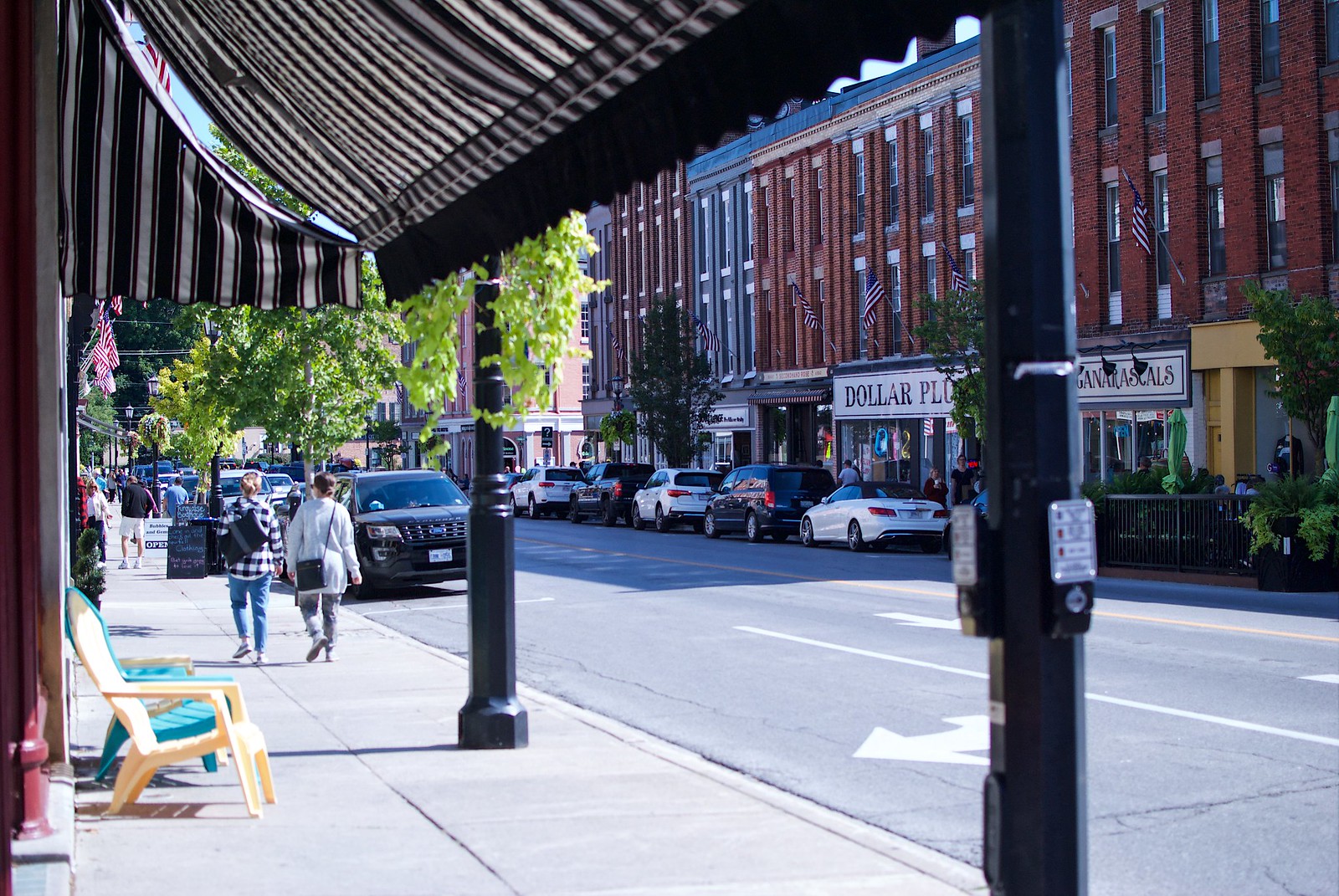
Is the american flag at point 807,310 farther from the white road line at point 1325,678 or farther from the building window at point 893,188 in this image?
the white road line at point 1325,678

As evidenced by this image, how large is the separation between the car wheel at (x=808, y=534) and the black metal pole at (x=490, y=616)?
2184 cm

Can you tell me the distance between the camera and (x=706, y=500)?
37.2 m

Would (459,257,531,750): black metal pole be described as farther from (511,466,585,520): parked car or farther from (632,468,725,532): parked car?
(511,466,585,520): parked car

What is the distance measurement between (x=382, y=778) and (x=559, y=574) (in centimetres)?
1528

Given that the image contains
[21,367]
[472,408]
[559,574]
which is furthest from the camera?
[559,574]

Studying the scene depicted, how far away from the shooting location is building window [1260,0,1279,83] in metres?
28.2

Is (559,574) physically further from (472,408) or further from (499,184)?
(499,184)

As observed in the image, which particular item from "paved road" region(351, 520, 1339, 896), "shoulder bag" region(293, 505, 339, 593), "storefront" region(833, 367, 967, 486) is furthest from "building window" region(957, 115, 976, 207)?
"shoulder bag" region(293, 505, 339, 593)

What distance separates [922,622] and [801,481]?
17189 millimetres

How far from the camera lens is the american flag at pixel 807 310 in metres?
42.4

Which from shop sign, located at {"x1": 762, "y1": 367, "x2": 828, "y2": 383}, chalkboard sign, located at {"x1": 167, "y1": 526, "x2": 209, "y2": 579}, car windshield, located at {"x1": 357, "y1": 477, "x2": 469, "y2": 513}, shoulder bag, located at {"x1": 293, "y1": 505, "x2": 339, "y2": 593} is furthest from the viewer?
shop sign, located at {"x1": 762, "y1": 367, "x2": 828, "y2": 383}

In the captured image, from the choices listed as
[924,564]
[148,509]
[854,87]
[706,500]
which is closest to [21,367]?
[924,564]

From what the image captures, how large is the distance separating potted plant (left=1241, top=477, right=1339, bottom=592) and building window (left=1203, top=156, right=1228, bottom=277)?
1127 cm

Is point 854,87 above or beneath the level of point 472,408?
above
